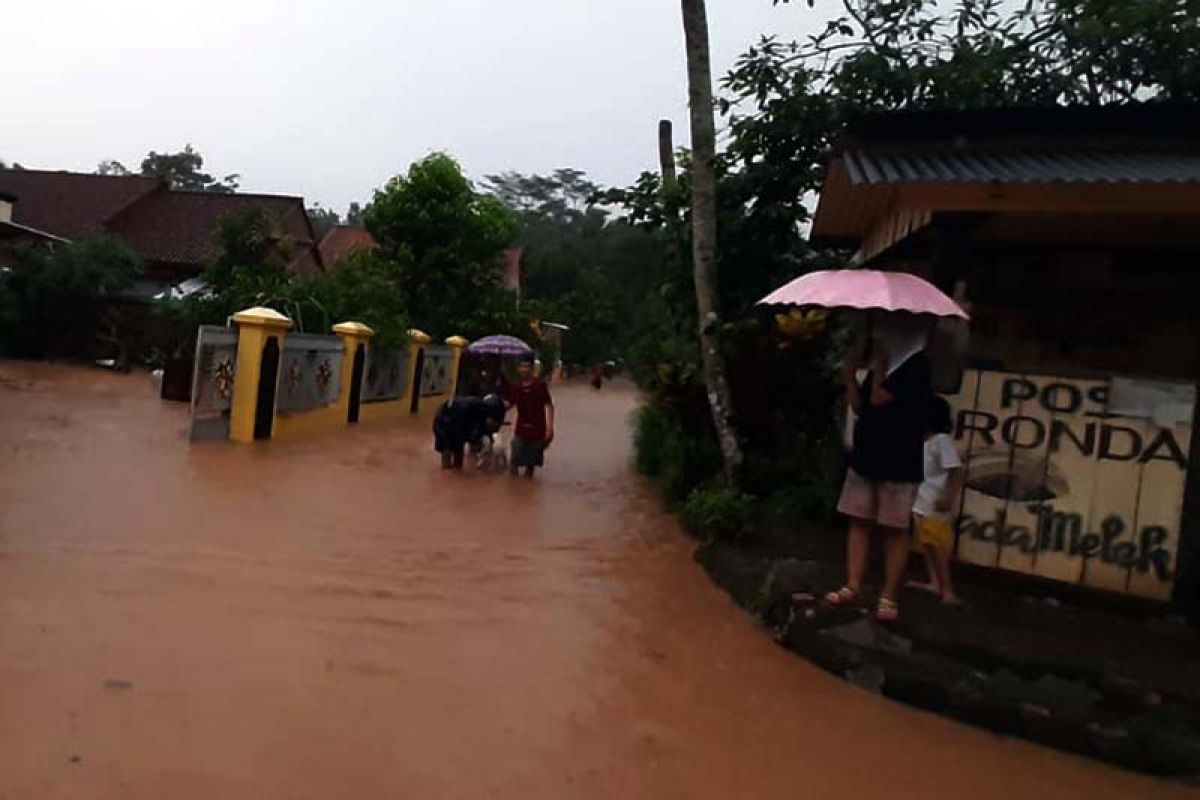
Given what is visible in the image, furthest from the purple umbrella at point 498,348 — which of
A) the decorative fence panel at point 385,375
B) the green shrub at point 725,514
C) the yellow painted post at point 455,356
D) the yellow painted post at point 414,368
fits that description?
the green shrub at point 725,514

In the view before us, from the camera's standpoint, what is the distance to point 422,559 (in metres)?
7.03

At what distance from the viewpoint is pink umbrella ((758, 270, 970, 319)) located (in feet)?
16.9

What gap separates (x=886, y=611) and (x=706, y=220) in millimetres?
4401

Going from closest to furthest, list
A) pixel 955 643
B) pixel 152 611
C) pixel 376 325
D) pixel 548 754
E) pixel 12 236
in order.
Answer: pixel 548 754 → pixel 955 643 → pixel 152 611 → pixel 376 325 → pixel 12 236

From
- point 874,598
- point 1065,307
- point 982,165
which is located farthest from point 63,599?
point 1065,307

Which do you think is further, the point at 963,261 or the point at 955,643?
the point at 963,261

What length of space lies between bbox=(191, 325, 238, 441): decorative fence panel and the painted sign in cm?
864

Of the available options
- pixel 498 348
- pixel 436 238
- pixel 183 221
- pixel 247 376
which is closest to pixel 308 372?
pixel 247 376

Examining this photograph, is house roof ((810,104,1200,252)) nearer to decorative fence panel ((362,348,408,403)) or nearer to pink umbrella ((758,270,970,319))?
pink umbrella ((758,270,970,319))

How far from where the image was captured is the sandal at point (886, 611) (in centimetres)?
508

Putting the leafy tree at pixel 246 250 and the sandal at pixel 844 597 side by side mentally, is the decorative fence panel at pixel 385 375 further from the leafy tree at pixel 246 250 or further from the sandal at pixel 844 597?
the sandal at pixel 844 597

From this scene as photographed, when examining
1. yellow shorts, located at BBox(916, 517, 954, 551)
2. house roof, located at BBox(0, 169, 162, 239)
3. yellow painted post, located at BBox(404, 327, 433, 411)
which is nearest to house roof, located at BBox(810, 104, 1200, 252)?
yellow shorts, located at BBox(916, 517, 954, 551)

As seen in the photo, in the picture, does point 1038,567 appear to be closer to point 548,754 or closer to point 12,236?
point 548,754

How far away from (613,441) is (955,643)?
13.7 m
